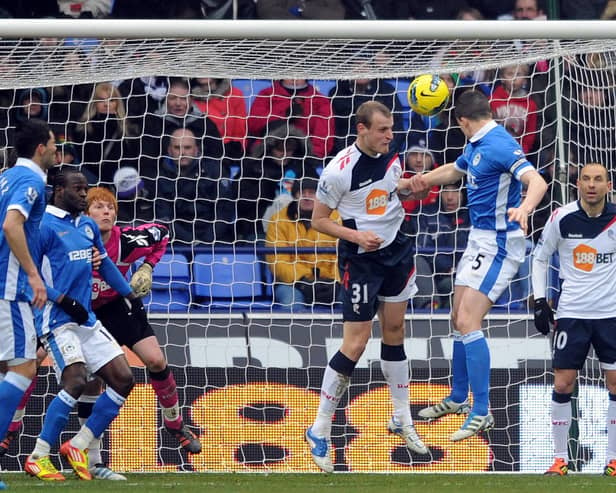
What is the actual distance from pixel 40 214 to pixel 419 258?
426cm

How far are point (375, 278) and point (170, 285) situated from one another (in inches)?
104

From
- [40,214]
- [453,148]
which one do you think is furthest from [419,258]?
[40,214]

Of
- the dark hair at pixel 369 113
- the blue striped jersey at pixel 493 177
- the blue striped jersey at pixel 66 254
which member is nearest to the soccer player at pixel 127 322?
the blue striped jersey at pixel 66 254

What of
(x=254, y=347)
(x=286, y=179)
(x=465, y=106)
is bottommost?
(x=254, y=347)

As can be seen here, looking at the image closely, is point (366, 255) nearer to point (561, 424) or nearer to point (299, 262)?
point (561, 424)

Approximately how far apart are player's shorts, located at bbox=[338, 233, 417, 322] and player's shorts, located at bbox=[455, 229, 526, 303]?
0.45 metres

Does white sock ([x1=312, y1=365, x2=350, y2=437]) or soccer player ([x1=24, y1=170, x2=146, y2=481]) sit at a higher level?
soccer player ([x1=24, y1=170, x2=146, y2=481])

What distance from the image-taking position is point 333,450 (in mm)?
9312

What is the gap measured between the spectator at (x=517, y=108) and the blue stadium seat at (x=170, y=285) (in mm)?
3025

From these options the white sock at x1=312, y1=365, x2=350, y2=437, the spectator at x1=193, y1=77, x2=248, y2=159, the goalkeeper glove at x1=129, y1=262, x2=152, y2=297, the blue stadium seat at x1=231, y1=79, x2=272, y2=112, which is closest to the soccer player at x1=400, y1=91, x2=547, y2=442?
the white sock at x1=312, y1=365, x2=350, y2=437

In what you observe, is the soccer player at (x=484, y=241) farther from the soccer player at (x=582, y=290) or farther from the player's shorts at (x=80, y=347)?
the player's shorts at (x=80, y=347)

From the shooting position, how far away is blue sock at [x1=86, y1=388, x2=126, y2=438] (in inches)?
302

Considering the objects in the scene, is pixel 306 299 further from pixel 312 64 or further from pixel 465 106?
pixel 465 106

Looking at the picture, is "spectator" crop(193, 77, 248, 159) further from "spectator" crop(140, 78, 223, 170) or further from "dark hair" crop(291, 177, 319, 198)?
"dark hair" crop(291, 177, 319, 198)
